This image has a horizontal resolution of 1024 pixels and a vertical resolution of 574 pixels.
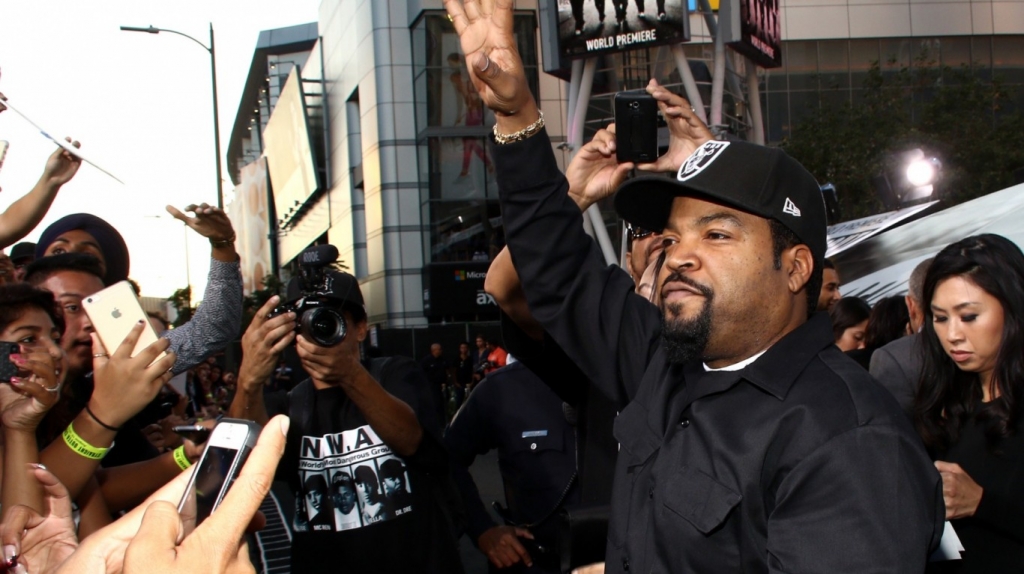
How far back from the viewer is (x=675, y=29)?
17.5 metres

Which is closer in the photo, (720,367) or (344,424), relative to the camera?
(720,367)

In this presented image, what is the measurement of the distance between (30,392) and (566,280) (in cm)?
141

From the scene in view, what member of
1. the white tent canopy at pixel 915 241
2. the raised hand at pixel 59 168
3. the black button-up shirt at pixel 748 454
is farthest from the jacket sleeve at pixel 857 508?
the white tent canopy at pixel 915 241

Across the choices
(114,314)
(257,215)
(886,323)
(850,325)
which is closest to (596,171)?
(114,314)

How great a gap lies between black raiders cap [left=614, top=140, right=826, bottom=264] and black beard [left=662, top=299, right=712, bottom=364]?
0.23 m

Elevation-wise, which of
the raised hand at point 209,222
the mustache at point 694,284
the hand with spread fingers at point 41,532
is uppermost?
the raised hand at point 209,222

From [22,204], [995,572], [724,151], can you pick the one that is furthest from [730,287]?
[22,204]

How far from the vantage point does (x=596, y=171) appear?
298 centimetres

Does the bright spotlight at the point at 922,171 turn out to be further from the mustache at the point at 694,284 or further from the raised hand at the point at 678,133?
the mustache at the point at 694,284

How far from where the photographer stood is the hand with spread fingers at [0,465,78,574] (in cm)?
210

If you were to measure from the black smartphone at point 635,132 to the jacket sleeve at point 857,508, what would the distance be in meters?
1.26

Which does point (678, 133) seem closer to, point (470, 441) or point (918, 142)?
point (470, 441)

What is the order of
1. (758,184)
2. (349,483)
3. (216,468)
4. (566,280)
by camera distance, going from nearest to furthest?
(216,468) < (758,184) < (566,280) < (349,483)

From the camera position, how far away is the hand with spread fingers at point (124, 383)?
2674mm
